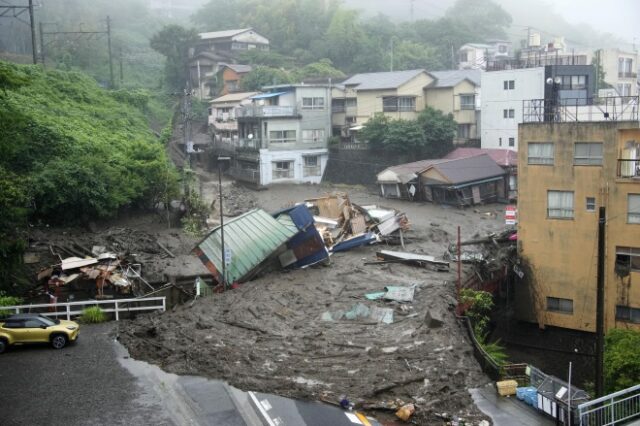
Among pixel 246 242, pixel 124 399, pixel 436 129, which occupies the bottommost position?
pixel 124 399

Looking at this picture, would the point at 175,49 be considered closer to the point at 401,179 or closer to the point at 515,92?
the point at 401,179

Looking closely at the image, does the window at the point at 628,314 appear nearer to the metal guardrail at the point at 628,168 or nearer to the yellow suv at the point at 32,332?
the metal guardrail at the point at 628,168

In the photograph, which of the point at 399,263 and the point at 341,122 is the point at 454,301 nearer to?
the point at 399,263

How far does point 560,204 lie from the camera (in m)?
27.3

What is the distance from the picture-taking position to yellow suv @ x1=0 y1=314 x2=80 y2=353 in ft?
60.6

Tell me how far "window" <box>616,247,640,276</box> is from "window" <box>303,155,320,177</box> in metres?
28.0

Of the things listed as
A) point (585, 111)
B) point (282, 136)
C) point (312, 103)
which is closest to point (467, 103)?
point (312, 103)

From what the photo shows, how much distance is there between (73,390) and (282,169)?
34.5 meters

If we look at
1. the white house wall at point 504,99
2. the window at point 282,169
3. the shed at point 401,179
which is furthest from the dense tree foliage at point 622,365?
the window at point 282,169

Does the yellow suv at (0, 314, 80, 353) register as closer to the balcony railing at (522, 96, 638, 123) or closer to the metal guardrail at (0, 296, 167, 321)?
the metal guardrail at (0, 296, 167, 321)

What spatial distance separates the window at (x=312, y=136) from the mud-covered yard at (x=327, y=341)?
2440cm

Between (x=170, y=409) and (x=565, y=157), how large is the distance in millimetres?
19927

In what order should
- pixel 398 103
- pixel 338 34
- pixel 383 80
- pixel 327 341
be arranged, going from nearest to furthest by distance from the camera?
pixel 327 341 < pixel 398 103 < pixel 383 80 < pixel 338 34

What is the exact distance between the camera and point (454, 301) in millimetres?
22500
